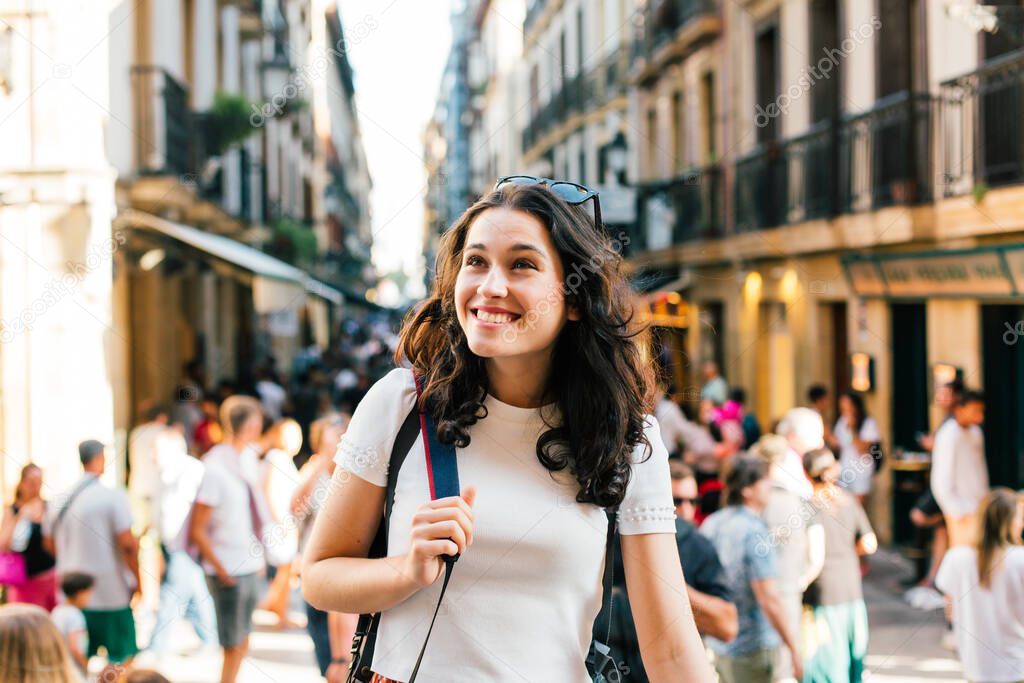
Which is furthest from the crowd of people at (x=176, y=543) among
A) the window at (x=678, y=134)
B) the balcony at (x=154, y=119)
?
the window at (x=678, y=134)

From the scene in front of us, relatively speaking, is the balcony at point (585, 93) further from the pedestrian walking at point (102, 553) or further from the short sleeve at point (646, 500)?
the short sleeve at point (646, 500)

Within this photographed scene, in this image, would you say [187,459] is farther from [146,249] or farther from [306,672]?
[146,249]

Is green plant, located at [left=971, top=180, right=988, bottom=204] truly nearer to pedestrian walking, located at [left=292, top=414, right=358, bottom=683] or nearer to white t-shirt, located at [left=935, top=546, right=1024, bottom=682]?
white t-shirt, located at [left=935, top=546, right=1024, bottom=682]

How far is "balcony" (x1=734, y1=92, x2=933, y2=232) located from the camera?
1182 centimetres

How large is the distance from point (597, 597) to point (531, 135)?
117ft

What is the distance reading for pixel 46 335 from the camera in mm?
10922

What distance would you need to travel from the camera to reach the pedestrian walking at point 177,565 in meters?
7.77

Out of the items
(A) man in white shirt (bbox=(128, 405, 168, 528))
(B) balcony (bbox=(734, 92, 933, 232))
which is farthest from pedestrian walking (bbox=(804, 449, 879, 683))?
(B) balcony (bbox=(734, 92, 933, 232))

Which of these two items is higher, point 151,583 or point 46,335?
point 46,335

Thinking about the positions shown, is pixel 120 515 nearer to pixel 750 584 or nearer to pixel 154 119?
pixel 750 584

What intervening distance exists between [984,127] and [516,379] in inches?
364

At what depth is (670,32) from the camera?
71.7 ft

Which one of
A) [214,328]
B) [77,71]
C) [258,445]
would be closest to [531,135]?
[214,328]

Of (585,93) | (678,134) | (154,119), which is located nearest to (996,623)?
(154,119)
